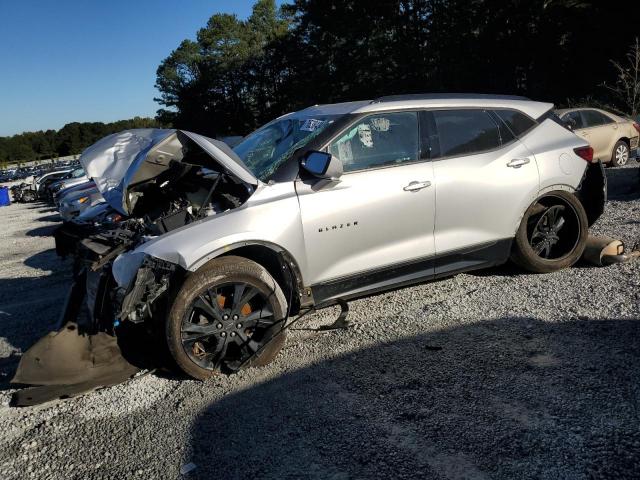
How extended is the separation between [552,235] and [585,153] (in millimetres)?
853

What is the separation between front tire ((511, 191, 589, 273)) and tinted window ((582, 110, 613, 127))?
8.05 meters

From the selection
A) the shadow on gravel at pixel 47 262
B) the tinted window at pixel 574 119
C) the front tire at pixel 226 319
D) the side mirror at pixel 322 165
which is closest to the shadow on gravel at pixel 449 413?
the front tire at pixel 226 319

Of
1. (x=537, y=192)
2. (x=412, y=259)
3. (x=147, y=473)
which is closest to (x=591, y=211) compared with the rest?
(x=537, y=192)

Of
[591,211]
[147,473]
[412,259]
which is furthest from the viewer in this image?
[591,211]

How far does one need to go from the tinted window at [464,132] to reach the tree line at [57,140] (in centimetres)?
10617

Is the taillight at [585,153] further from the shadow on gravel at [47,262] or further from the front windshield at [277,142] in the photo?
the shadow on gravel at [47,262]

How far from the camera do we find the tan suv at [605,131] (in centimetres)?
1180

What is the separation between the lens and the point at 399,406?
3.16 m

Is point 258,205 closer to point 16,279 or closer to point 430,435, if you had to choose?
point 430,435

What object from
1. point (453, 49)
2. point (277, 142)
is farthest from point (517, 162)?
point (453, 49)

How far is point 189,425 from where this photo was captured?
126 inches

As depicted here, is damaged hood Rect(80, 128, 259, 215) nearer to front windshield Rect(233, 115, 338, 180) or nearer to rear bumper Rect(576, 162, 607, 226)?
front windshield Rect(233, 115, 338, 180)

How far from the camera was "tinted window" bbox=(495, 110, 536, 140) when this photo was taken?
4.89 m

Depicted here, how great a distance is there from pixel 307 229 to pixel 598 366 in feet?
7.03
